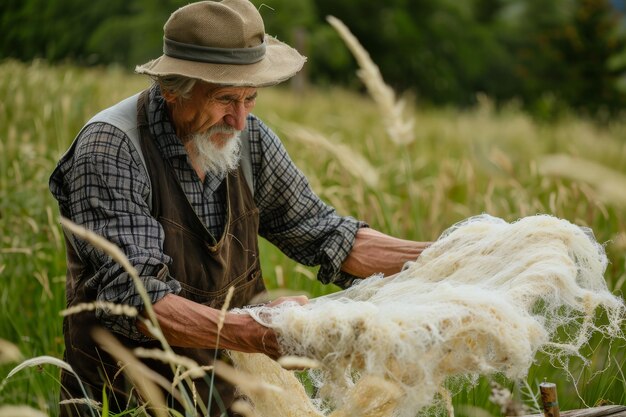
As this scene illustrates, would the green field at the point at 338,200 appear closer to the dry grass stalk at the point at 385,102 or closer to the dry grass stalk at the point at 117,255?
the dry grass stalk at the point at 385,102

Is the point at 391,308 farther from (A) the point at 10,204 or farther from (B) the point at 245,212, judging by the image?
(A) the point at 10,204

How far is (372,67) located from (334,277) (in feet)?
3.83

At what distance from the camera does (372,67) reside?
3424mm

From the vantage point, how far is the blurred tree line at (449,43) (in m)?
13.9

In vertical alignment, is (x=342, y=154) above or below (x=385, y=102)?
below

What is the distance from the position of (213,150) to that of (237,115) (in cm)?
12

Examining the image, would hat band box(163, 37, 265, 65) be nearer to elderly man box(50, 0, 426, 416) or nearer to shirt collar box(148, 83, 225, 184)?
elderly man box(50, 0, 426, 416)

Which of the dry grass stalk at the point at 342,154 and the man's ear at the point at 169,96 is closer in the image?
the man's ear at the point at 169,96

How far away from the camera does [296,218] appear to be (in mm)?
2605

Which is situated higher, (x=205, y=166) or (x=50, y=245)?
(x=205, y=166)

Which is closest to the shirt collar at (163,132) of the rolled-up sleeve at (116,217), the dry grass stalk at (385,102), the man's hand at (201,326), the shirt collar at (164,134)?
the shirt collar at (164,134)

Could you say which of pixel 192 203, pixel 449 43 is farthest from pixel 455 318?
pixel 449 43

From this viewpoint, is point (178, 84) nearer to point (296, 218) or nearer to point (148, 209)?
point (148, 209)

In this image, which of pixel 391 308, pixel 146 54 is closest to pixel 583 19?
pixel 146 54
